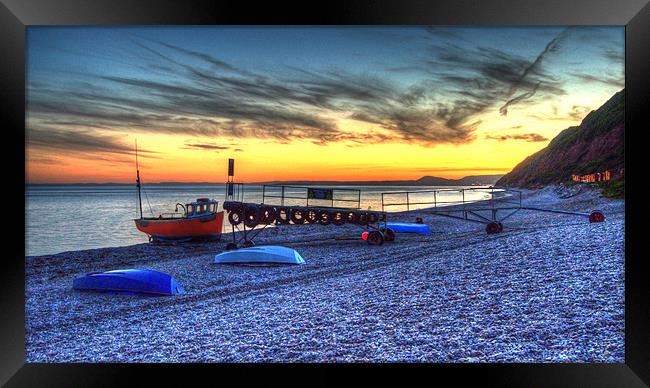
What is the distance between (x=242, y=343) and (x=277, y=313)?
4.27ft

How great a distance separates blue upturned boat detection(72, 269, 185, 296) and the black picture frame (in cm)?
390

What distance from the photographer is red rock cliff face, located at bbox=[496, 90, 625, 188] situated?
24.7m

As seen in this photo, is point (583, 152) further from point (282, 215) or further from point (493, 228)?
point (282, 215)

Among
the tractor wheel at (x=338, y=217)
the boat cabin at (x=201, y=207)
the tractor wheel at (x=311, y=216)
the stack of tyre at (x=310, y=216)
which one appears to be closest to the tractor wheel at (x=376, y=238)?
the stack of tyre at (x=310, y=216)

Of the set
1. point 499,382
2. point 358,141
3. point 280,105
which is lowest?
point 499,382

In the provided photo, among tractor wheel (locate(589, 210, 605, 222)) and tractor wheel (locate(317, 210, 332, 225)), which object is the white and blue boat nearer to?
tractor wheel (locate(317, 210, 332, 225))

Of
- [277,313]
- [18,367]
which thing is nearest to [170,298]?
[277,313]

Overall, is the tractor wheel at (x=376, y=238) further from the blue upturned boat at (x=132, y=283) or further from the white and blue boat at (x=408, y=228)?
the blue upturned boat at (x=132, y=283)

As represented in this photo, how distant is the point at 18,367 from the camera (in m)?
5.77

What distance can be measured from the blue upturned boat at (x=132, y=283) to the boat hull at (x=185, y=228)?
886cm

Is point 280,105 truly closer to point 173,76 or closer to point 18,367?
point 173,76

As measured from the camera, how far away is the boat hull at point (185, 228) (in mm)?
19094

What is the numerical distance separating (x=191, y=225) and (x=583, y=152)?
24.1m

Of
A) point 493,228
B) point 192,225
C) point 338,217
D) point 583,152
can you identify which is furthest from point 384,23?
point 583,152
